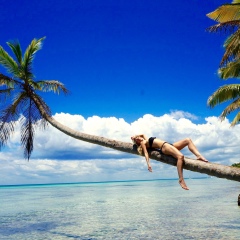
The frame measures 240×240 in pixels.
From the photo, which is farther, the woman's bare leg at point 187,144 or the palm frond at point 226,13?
the palm frond at point 226,13

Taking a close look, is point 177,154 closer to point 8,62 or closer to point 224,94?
point 8,62

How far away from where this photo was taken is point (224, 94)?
1944cm

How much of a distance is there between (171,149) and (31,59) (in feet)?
28.5

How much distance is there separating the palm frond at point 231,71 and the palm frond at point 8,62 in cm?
1014

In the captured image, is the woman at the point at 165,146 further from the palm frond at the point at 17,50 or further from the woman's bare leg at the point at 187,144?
the palm frond at the point at 17,50

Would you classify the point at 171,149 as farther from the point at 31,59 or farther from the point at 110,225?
the point at 110,225

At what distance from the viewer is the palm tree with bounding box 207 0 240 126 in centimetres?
1213

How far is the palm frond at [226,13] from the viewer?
12.7 metres

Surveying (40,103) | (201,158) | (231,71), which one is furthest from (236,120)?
(201,158)

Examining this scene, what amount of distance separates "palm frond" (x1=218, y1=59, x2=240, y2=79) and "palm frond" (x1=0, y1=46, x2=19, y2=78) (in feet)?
33.3

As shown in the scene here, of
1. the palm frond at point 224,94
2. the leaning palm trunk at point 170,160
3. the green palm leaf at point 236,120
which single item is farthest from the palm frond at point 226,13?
the green palm leaf at point 236,120

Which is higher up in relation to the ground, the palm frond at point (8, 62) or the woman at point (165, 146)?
the palm frond at point (8, 62)

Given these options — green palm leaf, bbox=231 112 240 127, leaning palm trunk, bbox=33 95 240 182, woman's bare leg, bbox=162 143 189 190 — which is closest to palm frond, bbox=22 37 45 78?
leaning palm trunk, bbox=33 95 240 182

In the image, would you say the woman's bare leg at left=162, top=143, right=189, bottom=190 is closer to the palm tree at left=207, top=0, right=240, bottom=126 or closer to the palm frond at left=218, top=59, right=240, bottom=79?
the palm tree at left=207, top=0, right=240, bottom=126
